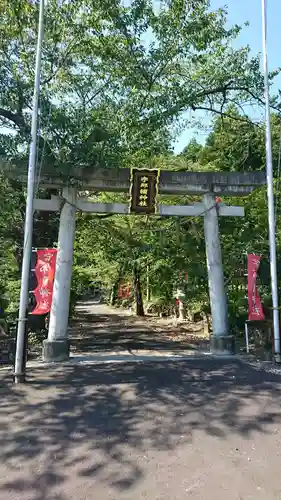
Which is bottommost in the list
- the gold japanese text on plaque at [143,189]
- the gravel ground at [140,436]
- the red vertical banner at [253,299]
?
the gravel ground at [140,436]

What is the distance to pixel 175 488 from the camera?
10.7 ft

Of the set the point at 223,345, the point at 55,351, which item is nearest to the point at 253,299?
the point at 223,345

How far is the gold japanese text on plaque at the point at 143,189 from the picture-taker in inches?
353


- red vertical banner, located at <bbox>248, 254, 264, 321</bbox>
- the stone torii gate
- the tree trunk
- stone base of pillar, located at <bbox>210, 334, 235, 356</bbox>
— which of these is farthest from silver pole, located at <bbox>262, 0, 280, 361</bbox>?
the tree trunk

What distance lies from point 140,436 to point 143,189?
5.98m

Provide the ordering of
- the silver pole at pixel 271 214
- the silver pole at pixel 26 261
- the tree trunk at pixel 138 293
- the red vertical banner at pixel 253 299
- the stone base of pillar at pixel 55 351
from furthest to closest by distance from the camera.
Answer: the tree trunk at pixel 138 293 → the red vertical banner at pixel 253 299 → the silver pole at pixel 271 214 → the stone base of pillar at pixel 55 351 → the silver pole at pixel 26 261

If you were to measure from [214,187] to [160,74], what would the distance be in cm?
380

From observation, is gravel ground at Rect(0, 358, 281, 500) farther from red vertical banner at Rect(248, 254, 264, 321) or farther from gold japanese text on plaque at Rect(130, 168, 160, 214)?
gold japanese text on plaque at Rect(130, 168, 160, 214)

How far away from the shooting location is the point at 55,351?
26.1ft

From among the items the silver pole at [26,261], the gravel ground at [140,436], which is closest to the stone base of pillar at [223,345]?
the gravel ground at [140,436]

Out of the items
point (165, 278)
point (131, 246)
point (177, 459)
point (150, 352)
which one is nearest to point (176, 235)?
point (131, 246)

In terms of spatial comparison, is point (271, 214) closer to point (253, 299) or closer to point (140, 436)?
point (253, 299)

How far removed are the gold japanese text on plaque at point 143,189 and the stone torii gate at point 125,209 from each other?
21 cm

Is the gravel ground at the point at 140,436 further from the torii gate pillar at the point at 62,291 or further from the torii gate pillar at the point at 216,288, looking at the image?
the torii gate pillar at the point at 216,288
